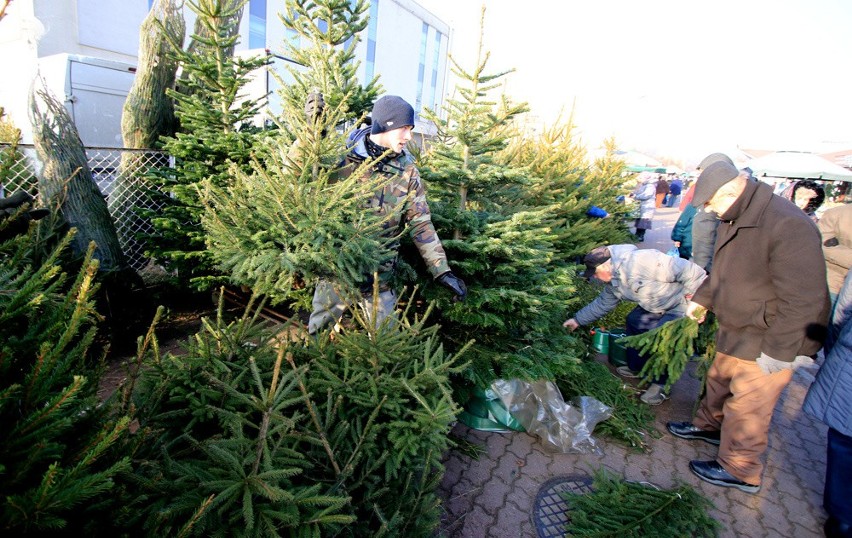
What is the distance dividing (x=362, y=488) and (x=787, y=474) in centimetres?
333

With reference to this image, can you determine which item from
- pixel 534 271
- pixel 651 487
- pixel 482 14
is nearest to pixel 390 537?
pixel 651 487

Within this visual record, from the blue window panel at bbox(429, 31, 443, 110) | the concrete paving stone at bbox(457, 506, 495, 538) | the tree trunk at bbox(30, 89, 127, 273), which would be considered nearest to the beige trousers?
the concrete paving stone at bbox(457, 506, 495, 538)

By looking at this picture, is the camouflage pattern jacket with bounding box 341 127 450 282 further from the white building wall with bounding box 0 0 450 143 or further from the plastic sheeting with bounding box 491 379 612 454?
the white building wall with bounding box 0 0 450 143

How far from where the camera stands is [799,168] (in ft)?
42.8

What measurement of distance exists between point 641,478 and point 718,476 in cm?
53

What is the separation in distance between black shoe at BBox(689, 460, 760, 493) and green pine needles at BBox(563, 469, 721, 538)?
0.31 m

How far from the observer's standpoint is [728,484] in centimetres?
299

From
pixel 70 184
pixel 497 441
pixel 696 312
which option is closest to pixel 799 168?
pixel 696 312

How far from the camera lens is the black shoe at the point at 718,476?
2.96 meters

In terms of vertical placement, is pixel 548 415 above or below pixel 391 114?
below

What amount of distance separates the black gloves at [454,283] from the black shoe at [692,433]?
219cm

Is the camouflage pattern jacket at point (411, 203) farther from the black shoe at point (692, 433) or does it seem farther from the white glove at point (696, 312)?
the black shoe at point (692, 433)

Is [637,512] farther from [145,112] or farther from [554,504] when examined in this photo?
[145,112]

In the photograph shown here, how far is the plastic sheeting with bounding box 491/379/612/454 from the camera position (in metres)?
3.22
